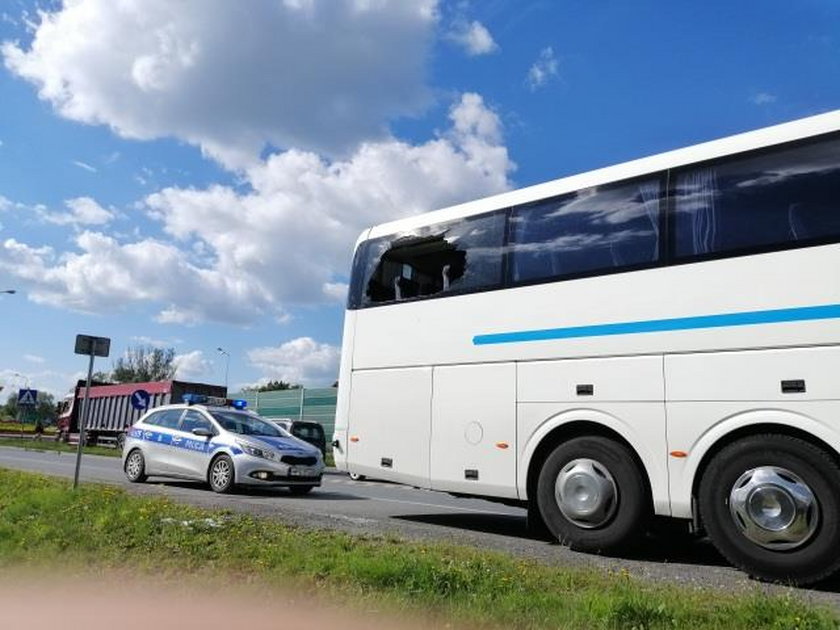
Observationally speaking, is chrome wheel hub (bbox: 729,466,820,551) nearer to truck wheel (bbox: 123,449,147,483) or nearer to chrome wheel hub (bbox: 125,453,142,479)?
truck wheel (bbox: 123,449,147,483)

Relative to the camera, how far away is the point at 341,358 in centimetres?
1006

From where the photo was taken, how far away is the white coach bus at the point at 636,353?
6102 millimetres

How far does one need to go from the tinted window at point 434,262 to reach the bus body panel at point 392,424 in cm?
104

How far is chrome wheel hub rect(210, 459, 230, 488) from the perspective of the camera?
1332 cm

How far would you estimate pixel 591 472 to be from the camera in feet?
24.0

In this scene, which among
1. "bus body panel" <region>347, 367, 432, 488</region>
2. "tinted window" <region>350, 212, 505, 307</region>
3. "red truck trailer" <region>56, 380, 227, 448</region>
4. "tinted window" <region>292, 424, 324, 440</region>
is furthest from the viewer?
"red truck trailer" <region>56, 380, 227, 448</region>

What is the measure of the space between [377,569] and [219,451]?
885cm

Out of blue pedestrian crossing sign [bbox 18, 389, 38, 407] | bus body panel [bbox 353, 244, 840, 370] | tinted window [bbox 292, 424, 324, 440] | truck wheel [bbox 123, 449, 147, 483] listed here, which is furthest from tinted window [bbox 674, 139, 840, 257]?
blue pedestrian crossing sign [bbox 18, 389, 38, 407]

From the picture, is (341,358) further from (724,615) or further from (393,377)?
(724,615)

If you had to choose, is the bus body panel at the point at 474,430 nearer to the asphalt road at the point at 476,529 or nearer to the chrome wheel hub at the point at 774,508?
the asphalt road at the point at 476,529

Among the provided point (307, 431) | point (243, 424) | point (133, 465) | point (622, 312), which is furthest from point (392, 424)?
point (307, 431)

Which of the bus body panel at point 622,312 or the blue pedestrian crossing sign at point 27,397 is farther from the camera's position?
the blue pedestrian crossing sign at point 27,397

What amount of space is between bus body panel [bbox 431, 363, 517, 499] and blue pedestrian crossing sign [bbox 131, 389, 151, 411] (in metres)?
25.7

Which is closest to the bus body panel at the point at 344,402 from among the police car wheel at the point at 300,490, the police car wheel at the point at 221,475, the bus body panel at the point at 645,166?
the bus body panel at the point at 645,166
